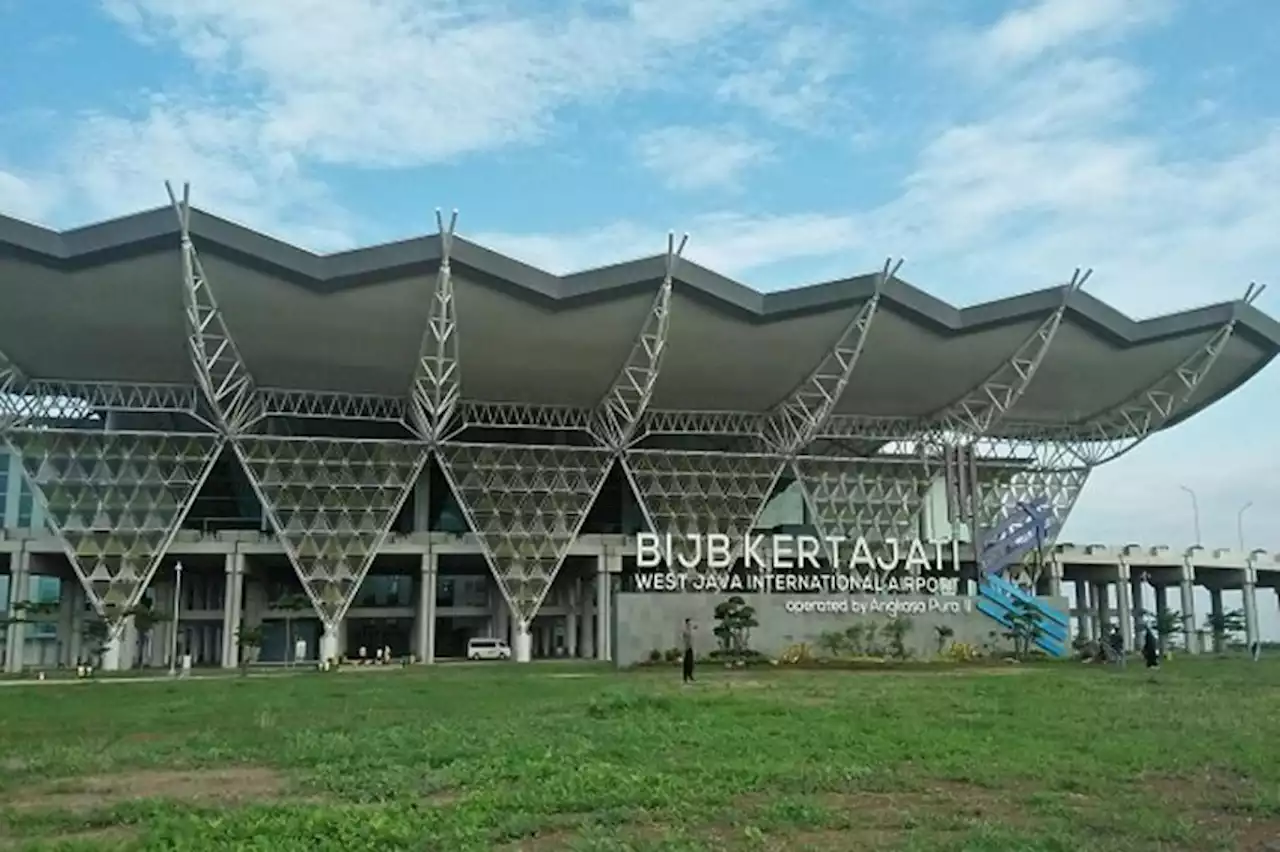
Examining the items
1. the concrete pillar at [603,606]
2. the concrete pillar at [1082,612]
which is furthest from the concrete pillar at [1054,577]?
the concrete pillar at [603,606]

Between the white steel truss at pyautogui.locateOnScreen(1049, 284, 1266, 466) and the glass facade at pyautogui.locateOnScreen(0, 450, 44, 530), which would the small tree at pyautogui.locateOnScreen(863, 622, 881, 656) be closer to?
the white steel truss at pyautogui.locateOnScreen(1049, 284, 1266, 466)

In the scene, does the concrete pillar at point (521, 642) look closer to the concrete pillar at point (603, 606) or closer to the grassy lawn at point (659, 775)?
the concrete pillar at point (603, 606)

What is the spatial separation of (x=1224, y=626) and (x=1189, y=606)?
2.56 metres

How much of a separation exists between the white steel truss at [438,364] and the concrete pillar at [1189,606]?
53.6 metres

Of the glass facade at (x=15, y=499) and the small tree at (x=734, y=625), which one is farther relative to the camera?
the glass facade at (x=15, y=499)

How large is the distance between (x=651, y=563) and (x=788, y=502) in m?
24.4

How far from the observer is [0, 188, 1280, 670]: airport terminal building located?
48.1 meters

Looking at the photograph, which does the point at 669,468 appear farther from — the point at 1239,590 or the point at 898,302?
the point at 1239,590

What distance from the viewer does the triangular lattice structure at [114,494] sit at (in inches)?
2259

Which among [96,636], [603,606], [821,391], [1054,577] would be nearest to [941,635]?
[821,391]

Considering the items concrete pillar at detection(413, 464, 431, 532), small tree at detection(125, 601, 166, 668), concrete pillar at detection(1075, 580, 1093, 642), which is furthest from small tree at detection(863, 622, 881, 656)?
concrete pillar at detection(1075, 580, 1093, 642)

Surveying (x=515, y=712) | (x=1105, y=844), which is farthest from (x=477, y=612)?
(x=1105, y=844)

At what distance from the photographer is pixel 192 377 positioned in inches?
2208

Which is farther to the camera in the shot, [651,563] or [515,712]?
[651,563]
